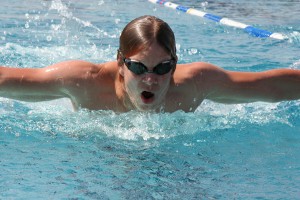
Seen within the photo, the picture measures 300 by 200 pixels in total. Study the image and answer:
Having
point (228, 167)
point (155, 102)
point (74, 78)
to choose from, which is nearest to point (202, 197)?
point (228, 167)

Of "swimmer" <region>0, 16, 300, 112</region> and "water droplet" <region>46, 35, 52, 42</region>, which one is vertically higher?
"swimmer" <region>0, 16, 300, 112</region>

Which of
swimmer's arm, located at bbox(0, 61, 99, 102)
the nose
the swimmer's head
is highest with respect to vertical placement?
the swimmer's head

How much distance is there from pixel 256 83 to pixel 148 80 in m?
0.69

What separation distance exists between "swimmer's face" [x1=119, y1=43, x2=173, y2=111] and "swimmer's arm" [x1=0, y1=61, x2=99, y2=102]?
266mm

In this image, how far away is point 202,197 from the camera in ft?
7.88

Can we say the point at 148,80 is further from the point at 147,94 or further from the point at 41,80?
the point at 41,80

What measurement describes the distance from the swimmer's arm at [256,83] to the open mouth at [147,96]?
0.42m

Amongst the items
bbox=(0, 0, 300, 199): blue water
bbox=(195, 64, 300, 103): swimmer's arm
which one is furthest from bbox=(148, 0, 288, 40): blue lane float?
bbox=(195, 64, 300, 103): swimmer's arm

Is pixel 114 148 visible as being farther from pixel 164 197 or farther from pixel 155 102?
pixel 164 197

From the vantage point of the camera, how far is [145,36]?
277 cm

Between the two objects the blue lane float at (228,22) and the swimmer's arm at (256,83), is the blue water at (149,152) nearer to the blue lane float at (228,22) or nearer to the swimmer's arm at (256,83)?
the swimmer's arm at (256,83)

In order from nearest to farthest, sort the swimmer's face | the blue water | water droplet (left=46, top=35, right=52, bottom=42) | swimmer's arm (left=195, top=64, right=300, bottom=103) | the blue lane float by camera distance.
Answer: the blue water < the swimmer's face < swimmer's arm (left=195, top=64, right=300, bottom=103) < water droplet (left=46, top=35, right=52, bottom=42) < the blue lane float

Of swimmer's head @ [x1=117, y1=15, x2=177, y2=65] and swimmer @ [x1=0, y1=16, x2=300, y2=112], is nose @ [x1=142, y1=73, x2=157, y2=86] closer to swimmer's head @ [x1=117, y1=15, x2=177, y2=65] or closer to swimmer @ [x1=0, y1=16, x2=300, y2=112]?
swimmer @ [x1=0, y1=16, x2=300, y2=112]

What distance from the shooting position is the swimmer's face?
276 cm
